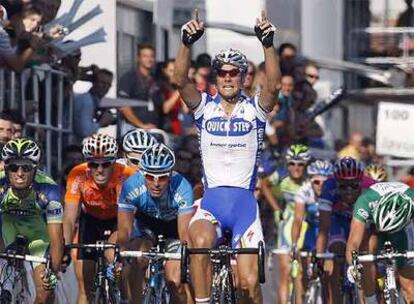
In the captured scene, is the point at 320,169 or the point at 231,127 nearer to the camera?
the point at 231,127

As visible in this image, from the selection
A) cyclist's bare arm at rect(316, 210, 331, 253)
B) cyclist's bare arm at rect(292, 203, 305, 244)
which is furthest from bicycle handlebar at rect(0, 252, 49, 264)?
→ cyclist's bare arm at rect(292, 203, 305, 244)

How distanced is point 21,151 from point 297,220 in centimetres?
687

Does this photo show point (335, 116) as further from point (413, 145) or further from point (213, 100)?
point (213, 100)

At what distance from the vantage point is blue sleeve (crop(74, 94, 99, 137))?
24.2 metres

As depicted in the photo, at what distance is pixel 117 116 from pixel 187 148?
1.09 m

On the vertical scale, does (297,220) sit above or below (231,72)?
below

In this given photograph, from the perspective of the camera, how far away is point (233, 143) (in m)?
18.1

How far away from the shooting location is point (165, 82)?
26.8 meters

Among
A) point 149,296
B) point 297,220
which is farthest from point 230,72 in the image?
point 297,220

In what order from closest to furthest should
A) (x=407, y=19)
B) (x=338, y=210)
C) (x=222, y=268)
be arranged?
(x=222, y=268) < (x=338, y=210) < (x=407, y=19)

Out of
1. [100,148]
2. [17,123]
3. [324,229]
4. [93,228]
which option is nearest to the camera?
[100,148]

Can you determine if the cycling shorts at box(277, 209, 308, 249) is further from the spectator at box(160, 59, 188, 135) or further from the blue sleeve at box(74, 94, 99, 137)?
the blue sleeve at box(74, 94, 99, 137)

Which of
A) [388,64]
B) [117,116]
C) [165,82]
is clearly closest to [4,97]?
[117,116]

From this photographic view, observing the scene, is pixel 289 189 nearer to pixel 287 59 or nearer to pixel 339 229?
pixel 287 59
